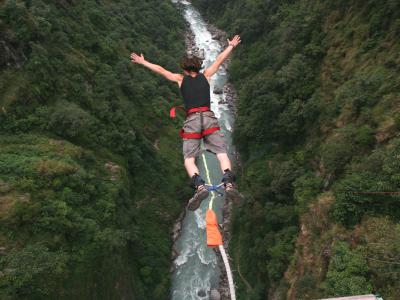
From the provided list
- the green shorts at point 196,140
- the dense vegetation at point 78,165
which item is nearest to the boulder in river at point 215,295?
the dense vegetation at point 78,165

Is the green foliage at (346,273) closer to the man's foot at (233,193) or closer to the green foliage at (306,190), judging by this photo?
the green foliage at (306,190)

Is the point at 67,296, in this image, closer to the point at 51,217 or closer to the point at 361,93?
the point at 51,217

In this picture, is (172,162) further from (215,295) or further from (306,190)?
(306,190)

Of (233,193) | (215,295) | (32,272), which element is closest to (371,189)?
(233,193)

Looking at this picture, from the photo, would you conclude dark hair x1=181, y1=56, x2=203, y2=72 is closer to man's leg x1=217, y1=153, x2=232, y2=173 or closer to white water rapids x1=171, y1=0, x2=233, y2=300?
man's leg x1=217, y1=153, x2=232, y2=173

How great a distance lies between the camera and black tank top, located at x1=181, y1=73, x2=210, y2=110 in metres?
7.23

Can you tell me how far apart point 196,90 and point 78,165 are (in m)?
17.7

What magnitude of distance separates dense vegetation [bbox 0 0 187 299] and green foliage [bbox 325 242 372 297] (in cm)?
1247

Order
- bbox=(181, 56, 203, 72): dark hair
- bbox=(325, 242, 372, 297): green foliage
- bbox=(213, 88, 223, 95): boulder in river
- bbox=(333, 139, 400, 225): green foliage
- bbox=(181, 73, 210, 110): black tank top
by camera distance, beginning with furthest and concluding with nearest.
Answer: bbox=(213, 88, 223, 95): boulder in river < bbox=(333, 139, 400, 225): green foliage < bbox=(325, 242, 372, 297): green foliage < bbox=(181, 73, 210, 110): black tank top < bbox=(181, 56, 203, 72): dark hair

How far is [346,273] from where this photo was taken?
15883mm

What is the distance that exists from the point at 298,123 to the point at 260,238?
32.1ft

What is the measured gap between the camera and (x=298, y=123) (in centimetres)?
2878

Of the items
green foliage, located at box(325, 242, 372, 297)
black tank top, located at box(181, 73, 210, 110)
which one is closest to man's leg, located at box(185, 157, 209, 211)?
black tank top, located at box(181, 73, 210, 110)

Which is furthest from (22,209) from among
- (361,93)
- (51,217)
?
(361,93)
